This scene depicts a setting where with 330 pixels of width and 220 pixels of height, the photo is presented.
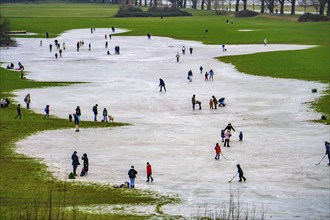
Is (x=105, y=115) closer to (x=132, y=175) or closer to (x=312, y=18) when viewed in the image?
(x=132, y=175)

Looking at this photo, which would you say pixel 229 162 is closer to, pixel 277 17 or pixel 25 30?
pixel 25 30

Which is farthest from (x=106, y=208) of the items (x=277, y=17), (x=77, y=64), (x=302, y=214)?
(x=277, y=17)

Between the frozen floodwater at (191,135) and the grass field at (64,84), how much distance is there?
4.97 feet

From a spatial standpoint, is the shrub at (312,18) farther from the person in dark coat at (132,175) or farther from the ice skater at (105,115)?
the person in dark coat at (132,175)

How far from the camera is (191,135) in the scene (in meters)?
47.7

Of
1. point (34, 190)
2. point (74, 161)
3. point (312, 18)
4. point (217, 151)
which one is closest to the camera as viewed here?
point (34, 190)

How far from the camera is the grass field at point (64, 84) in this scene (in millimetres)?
31547

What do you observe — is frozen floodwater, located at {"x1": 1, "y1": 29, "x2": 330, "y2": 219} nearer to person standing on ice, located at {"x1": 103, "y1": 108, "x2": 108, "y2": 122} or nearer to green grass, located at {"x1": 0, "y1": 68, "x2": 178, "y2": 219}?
green grass, located at {"x1": 0, "y1": 68, "x2": 178, "y2": 219}

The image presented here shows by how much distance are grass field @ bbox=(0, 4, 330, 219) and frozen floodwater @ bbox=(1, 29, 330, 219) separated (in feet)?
4.97

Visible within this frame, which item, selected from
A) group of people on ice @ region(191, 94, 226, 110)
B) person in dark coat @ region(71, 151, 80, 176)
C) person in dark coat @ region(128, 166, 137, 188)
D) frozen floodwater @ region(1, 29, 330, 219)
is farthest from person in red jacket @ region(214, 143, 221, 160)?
group of people on ice @ region(191, 94, 226, 110)

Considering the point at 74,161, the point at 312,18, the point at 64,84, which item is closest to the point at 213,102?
the point at 64,84

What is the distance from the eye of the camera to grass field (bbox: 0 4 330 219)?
104 feet

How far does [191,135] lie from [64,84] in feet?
87.7

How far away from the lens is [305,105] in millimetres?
58094
